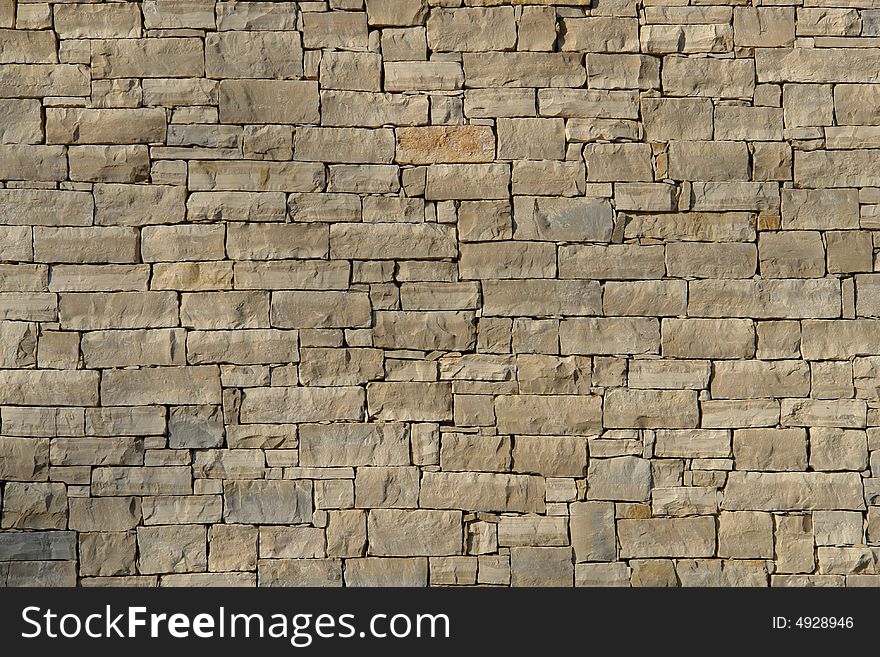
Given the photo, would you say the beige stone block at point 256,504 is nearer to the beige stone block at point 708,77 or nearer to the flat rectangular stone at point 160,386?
the flat rectangular stone at point 160,386

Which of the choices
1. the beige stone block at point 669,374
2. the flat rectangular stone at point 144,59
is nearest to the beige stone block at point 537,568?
the beige stone block at point 669,374

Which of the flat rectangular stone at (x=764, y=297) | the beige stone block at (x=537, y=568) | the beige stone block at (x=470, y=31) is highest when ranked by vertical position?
the beige stone block at (x=470, y=31)

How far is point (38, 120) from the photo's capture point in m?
3.64

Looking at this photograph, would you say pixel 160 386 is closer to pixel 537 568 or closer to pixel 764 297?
pixel 537 568

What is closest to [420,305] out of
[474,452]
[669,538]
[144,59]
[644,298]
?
[474,452]

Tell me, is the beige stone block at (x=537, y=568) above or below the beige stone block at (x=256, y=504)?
below

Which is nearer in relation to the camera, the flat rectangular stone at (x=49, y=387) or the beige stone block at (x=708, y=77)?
the flat rectangular stone at (x=49, y=387)

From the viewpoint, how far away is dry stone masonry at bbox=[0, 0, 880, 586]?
3.62 meters

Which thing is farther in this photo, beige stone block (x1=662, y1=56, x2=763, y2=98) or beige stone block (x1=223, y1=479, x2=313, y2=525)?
beige stone block (x1=662, y1=56, x2=763, y2=98)

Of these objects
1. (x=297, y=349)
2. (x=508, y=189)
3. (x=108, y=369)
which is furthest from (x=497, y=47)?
(x=108, y=369)

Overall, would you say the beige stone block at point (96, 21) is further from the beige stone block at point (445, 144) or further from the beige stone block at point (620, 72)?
the beige stone block at point (620, 72)

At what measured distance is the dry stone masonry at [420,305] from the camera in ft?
11.9

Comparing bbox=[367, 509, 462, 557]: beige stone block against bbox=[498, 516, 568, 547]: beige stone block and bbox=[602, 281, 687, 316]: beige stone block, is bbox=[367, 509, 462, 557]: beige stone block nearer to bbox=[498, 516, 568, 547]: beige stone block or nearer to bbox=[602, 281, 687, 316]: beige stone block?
bbox=[498, 516, 568, 547]: beige stone block

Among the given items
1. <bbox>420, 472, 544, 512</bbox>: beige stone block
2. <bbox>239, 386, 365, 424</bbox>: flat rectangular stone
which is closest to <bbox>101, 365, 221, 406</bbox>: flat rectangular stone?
<bbox>239, 386, 365, 424</bbox>: flat rectangular stone
